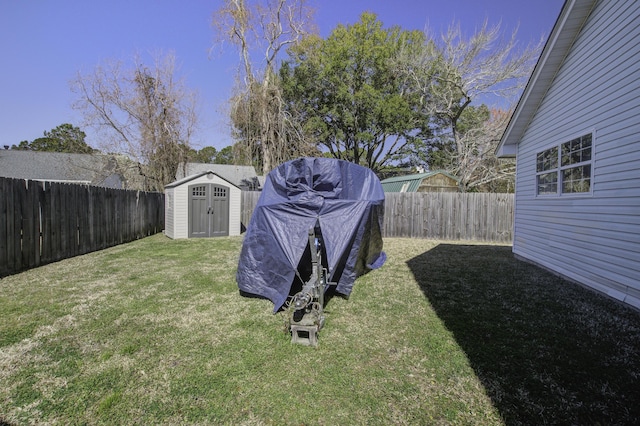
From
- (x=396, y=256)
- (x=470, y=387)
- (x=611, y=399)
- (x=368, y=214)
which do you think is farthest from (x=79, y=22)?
(x=611, y=399)

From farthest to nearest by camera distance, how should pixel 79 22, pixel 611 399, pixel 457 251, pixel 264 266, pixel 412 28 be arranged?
pixel 412 28, pixel 457 251, pixel 79 22, pixel 264 266, pixel 611 399

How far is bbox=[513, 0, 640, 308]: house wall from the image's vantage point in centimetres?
399

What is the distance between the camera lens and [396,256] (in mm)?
7633

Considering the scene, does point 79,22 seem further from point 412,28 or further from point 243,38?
→ point 412,28

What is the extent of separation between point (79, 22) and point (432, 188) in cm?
1727

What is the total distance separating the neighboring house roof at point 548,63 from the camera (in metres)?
5.00

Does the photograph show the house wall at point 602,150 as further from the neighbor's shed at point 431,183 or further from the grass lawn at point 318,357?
the neighbor's shed at point 431,183

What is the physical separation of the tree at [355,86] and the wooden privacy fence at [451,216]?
34.0 feet

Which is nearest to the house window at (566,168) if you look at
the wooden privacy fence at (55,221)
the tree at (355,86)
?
the wooden privacy fence at (55,221)

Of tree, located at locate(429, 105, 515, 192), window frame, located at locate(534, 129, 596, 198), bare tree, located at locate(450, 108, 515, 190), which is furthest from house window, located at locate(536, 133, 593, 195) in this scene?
bare tree, located at locate(450, 108, 515, 190)

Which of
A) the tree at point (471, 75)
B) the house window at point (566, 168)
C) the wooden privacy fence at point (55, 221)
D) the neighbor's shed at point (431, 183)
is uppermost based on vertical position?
the tree at point (471, 75)

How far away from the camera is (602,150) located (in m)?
4.56

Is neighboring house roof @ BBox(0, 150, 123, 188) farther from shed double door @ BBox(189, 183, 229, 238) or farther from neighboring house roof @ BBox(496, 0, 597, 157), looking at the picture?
neighboring house roof @ BBox(496, 0, 597, 157)

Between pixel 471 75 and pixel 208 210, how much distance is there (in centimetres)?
1413
